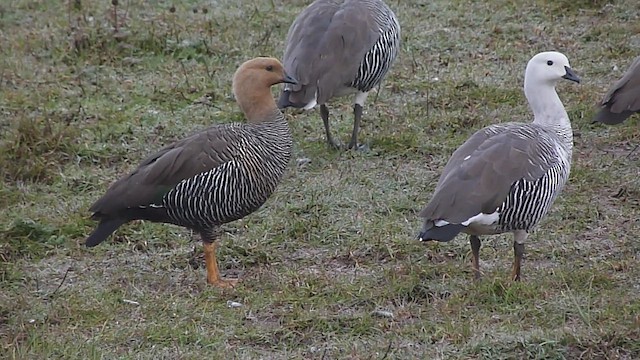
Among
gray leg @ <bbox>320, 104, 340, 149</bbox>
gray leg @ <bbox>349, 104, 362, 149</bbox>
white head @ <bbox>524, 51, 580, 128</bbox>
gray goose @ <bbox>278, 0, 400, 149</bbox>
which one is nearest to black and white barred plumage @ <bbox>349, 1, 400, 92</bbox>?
gray goose @ <bbox>278, 0, 400, 149</bbox>

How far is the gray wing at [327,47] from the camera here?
27.3ft

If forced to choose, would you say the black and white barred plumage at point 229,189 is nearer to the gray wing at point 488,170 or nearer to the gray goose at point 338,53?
the gray wing at point 488,170

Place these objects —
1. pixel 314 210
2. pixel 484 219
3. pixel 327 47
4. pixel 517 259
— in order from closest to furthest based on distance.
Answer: pixel 484 219, pixel 517 259, pixel 314 210, pixel 327 47

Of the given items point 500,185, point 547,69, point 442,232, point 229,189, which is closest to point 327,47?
point 547,69

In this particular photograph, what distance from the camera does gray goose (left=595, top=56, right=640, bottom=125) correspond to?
7797 millimetres

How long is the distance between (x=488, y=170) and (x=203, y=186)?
153 centimetres

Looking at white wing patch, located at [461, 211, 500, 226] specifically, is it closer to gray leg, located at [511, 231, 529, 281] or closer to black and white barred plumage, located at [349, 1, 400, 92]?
gray leg, located at [511, 231, 529, 281]

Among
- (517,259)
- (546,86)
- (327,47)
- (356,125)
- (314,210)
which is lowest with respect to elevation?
(314,210)

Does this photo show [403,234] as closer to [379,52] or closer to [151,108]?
[379,52]

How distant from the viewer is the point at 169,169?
646 centimetres

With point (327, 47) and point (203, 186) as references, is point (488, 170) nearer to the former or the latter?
point (203, 186)

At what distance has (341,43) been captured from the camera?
8.54 meters

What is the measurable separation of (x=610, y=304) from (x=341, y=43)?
11.3 ft

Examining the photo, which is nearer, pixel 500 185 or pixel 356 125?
pixel 500 185
